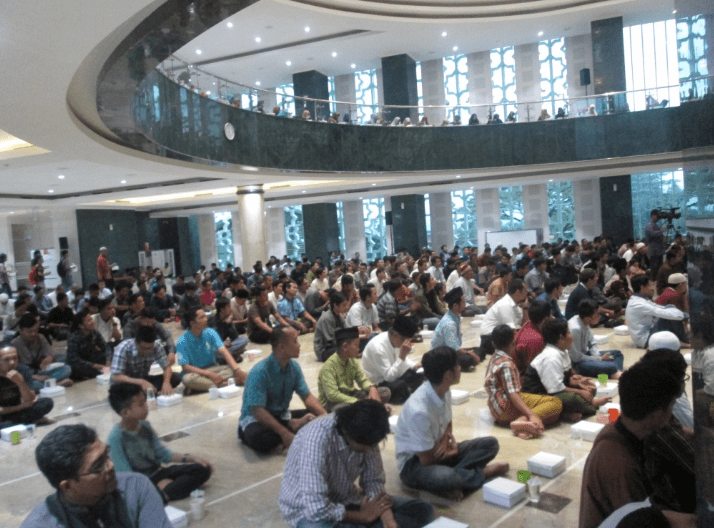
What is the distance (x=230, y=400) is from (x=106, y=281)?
11.2 meters

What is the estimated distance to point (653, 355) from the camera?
13.5ft

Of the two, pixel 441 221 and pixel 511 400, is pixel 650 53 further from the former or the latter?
pixel 511 400

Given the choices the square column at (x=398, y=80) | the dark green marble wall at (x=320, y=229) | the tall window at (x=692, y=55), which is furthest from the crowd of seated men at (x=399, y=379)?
the dark green marble wall at (x=320, y=229)

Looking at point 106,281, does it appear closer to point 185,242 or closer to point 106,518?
point 185,242

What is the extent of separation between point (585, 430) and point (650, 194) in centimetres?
2240

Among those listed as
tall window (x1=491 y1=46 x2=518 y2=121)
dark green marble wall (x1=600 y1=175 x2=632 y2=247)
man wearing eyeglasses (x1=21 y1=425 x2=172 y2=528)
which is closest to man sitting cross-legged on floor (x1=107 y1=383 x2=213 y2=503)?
man wearing eyeglasses (x1=21 y1=425 x2=172 y2=528)

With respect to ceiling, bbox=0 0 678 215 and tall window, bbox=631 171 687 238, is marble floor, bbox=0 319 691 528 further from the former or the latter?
tall window, bbox=631 171 687 238

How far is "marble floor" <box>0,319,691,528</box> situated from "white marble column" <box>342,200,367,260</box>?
2113 centimetres

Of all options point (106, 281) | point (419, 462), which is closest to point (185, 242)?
point (106, 281)

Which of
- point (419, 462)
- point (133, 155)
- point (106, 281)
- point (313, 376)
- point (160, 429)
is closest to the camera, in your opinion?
point (419, 462)

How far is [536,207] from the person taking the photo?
26.2 metres

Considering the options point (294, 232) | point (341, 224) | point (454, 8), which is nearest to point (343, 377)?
point (454, 8)

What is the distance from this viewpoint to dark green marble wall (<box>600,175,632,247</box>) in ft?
78.3

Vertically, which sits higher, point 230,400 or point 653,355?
point 653,355
